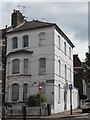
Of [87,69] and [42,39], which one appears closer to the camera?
[87,69]

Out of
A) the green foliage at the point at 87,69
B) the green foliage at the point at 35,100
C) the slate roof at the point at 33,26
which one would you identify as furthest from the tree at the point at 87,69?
the slate roof at the point at 33,26

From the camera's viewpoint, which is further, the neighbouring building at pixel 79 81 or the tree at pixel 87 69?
the neighbouring building at pixel 79 81

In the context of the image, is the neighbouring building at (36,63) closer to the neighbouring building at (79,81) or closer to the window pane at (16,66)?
the window pane at (16,66)

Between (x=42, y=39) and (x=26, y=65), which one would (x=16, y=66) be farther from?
(x=42, y=39)

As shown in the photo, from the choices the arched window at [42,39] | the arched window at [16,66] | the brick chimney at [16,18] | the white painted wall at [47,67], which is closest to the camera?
the white painted wall at [47,67]

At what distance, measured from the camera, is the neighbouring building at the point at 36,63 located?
32.4 metres

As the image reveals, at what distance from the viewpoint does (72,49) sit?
138ft

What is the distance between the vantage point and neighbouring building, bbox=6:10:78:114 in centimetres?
3238

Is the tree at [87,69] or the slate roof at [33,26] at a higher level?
the slate roof at [33,26]

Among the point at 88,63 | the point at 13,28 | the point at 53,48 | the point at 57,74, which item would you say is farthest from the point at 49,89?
the point at 13,28

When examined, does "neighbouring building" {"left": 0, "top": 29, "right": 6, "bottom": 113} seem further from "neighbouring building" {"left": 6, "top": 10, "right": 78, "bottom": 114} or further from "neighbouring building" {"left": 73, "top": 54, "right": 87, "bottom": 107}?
"neighbouring building" {"left": 73, "top": 54, "right": 87, "bottom": 107}

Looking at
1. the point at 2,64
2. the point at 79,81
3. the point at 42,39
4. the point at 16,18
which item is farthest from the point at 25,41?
the point at 79,81

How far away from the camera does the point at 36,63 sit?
33.3 metres

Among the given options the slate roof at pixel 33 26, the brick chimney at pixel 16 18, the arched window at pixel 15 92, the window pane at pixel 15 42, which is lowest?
the arched window at pixel 15 92
